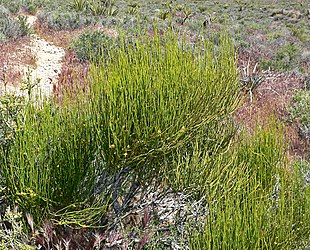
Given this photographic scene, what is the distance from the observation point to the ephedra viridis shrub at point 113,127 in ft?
8.09

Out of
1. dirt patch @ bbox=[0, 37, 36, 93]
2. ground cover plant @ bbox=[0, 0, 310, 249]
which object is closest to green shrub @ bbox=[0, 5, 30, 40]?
dirt patch @ bbox=[0, 37, 36, 93]

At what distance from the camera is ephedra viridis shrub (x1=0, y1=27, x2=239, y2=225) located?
247 cm

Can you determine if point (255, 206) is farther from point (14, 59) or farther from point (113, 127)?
point (14, 59)

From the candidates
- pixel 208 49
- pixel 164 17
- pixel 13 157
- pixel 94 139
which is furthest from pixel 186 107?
pixel 164 17

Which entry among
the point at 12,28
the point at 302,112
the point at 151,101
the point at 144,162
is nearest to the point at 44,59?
the point at 12,28

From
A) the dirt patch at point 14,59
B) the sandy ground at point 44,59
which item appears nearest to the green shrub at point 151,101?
the dirt patch at point 14,59

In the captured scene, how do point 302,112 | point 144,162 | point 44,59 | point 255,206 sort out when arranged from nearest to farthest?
point 255,206 → point 144,162 → point 302,112 → point 44,59

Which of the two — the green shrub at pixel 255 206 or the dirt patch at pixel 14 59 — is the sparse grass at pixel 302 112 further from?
the dirt patch at pixel 14 59

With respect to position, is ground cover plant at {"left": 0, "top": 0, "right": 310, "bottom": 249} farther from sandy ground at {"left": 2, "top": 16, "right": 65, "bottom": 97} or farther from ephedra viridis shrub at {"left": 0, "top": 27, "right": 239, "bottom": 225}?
sandy ground at {"left": 2, "top": 16, "right": 65, "bottom": 97}

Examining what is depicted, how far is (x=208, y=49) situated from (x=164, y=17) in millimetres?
12980

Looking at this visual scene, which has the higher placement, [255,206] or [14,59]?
[255,206]

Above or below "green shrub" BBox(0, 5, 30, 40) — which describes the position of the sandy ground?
below

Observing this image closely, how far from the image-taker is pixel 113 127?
7.96ft

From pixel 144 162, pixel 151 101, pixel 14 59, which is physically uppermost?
pixel 151 101
